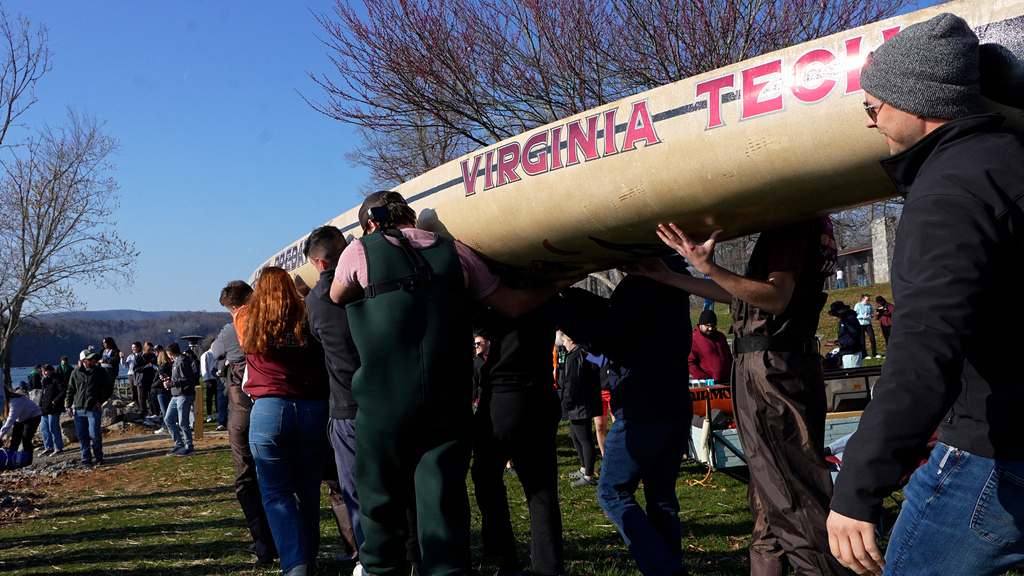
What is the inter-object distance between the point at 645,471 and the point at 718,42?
8.17 metres

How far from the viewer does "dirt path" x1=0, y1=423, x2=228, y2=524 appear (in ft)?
Answer: 28.3

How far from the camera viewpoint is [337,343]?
3.84 metres

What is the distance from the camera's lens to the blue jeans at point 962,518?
155cm

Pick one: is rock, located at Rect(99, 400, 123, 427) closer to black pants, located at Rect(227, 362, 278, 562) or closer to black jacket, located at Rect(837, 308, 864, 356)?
black pants, located at Rect(227, 362, 278, 562)

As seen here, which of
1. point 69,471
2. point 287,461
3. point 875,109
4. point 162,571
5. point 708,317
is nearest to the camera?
point 875,109

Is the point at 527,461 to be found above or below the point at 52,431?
above

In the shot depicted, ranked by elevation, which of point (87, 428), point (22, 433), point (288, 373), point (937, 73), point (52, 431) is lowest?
point (52, 431)

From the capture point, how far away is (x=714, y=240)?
310 centimetres

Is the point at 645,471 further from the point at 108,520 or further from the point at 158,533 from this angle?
the point at 108,520

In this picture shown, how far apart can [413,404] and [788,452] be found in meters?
1.51

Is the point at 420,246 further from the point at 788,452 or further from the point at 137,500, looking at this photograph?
the point at 137,500

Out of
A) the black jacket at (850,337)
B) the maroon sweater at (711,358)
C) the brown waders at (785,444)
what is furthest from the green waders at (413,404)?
the black jacket at (850,337)

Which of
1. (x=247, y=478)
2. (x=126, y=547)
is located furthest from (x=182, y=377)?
(x=247, y=478)

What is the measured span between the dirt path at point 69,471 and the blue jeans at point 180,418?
0.39 m
